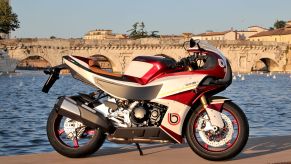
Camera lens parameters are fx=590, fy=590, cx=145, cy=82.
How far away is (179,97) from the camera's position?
6062 mm

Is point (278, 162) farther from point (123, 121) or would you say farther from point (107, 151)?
point (107, 151)

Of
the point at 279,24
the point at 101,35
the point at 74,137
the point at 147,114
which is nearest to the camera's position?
the point at 147,114

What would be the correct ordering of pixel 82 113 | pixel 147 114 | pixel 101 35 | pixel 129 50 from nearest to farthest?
1. pixel 147 114
2. pixel 82 113
3. pixel 129 50
4. pixel 101 35

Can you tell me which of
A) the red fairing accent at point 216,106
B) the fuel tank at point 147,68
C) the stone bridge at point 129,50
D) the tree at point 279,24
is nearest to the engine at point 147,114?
the fuel tank at point 147,68

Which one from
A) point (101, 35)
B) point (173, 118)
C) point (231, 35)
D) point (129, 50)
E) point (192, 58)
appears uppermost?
point (101, 35)

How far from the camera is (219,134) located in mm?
6082

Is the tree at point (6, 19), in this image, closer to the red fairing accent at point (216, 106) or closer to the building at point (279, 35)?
the building at point (279, 35)

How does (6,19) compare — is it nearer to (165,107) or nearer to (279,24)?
(165,107)

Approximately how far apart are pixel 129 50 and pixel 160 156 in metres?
73.8

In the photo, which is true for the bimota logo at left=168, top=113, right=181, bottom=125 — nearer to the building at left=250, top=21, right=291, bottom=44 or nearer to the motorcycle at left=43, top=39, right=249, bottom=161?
the motorcycle at left=43, top=39, right=249, bottom=161

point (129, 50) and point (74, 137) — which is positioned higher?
point (74, 137)

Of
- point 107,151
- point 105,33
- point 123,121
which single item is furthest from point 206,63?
point 105,33

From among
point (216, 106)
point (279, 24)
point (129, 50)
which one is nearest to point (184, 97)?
point (216, 106)

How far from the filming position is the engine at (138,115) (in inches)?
241
